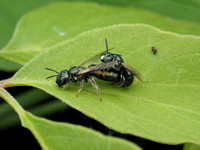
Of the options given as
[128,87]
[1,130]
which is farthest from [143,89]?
[1,130]

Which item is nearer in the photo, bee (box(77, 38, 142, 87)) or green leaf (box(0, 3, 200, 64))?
bee (box(77, 38, 142, 87))

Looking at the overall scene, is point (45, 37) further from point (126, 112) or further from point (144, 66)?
point (126, 112)

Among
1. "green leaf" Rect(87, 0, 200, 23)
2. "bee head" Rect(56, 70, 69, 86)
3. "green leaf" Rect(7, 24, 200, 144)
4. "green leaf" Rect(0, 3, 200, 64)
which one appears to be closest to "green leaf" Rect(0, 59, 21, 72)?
"green leaf" Rect(0, 3, 200, 64)

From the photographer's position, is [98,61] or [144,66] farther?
[98,61]

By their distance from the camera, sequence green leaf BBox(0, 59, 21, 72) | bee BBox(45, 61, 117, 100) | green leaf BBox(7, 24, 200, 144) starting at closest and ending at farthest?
green leaf BBox(7, 24, 200, 144) < bee BBox(45, 61, 117, 100) < green leaf BBox(0, 59, 21, 72)

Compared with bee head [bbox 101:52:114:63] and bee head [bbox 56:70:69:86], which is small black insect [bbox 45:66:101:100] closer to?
bee head [bbox 56:70:69:86]

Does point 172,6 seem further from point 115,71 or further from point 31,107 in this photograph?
point 31,107
